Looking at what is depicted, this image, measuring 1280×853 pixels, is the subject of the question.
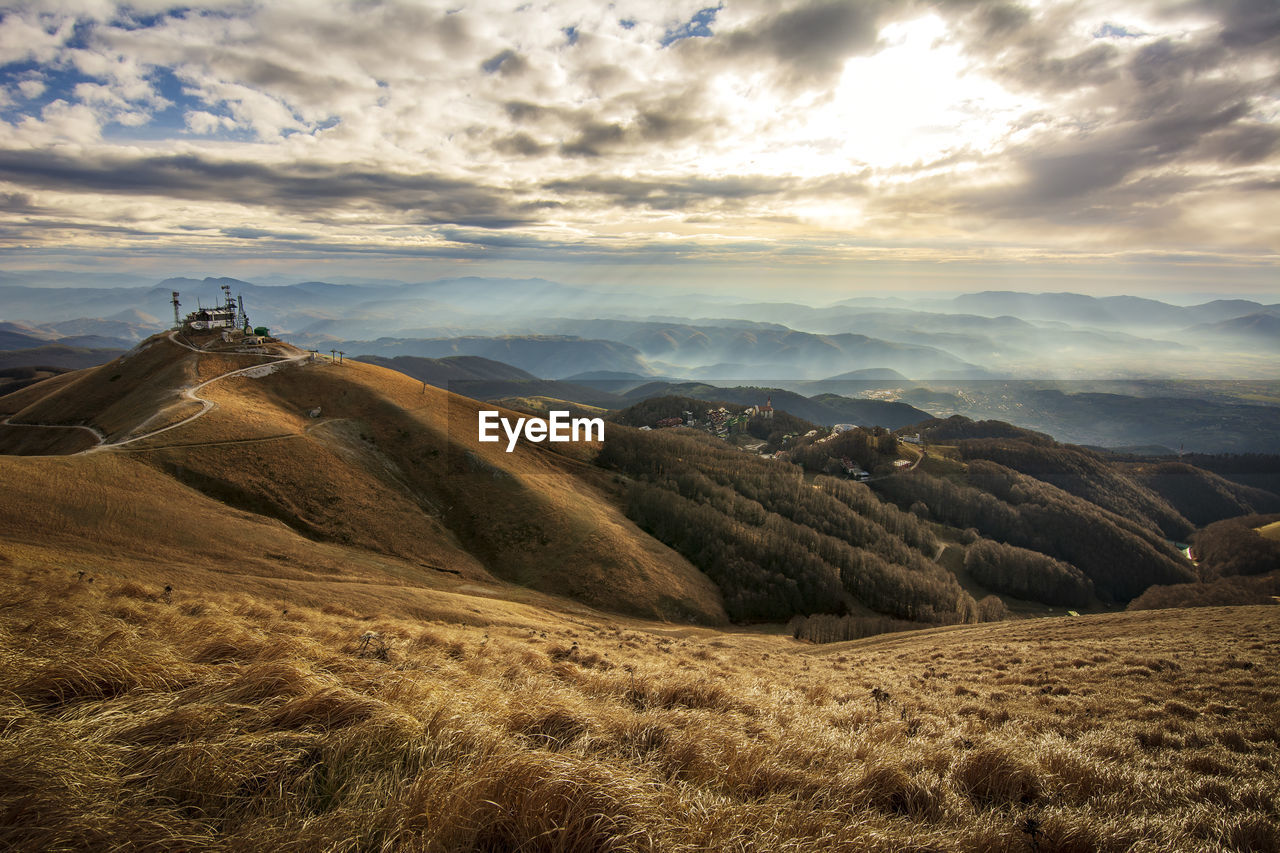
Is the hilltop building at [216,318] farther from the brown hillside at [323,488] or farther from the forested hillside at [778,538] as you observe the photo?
the forested hillside at [778,538]

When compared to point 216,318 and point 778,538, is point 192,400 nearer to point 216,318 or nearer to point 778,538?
point 216,318

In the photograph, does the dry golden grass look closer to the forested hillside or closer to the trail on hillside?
the trail on hillside

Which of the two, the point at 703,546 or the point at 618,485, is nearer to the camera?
the point at 703,546

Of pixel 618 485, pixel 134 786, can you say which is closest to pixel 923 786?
pixel 134 786

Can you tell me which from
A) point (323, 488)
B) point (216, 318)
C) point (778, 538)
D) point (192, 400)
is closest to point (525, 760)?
point (323, 488)

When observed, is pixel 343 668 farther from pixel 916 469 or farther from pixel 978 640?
pixel 916 469
